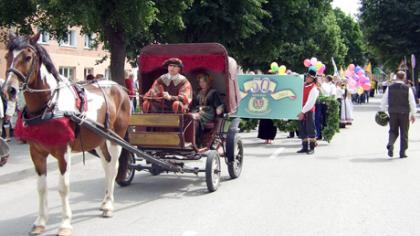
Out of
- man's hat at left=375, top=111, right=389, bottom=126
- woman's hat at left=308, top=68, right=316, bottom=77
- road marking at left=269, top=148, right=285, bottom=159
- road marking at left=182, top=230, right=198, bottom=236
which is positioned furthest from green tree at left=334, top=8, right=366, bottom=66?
road marking at left=182, top=230, right=198, bottom=236

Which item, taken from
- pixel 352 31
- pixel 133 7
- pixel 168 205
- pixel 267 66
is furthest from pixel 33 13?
pixel 352 31

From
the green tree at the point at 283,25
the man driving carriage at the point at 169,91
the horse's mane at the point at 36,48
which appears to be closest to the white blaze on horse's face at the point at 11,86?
the horse's mane at the point at 36,48

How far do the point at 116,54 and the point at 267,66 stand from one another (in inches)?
1110

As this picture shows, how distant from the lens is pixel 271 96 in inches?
586

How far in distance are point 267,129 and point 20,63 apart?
1049 cm

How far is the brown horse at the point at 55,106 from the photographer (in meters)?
5.77

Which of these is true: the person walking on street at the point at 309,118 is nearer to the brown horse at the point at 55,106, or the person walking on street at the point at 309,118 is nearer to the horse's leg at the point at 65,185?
the brown horse at the point at 55,106

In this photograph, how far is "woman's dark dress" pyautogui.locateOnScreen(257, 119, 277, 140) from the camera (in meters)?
15.6

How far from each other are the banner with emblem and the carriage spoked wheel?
222 inches

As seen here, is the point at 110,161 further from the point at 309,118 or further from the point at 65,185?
the point at 309,118

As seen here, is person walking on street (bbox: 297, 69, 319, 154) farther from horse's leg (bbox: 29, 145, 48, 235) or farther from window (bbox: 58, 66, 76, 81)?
window (bbox: 58, 66, 76, 81)

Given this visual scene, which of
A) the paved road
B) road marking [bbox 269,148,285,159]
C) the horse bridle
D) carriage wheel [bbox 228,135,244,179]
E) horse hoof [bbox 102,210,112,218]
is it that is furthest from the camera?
road marking [bbox 269,148,285,159]

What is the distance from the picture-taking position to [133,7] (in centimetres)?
1310

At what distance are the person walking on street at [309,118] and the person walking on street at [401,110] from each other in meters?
1.72
